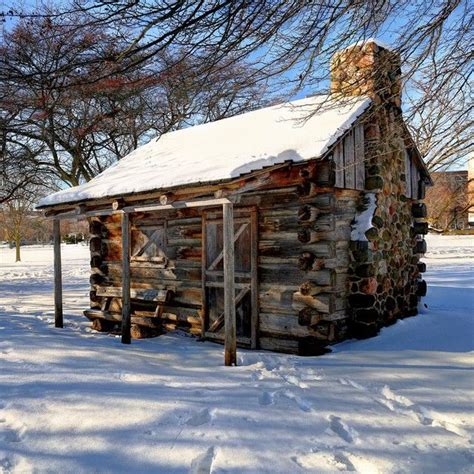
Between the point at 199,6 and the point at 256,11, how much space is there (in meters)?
0.68

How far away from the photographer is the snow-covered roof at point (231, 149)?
6.21 m

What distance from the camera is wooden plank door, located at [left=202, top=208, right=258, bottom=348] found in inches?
299

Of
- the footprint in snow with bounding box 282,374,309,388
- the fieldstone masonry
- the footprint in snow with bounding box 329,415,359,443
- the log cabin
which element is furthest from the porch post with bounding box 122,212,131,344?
the footprint in snow with bounding box 329,415,359,443

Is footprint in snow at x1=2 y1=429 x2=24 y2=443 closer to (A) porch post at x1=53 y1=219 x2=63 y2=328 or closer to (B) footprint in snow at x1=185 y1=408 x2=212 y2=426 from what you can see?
(B) footprint in snow at x1=185 y1=408 x2=212 y2=426

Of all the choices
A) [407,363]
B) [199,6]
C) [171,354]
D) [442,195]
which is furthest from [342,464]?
[442,195]

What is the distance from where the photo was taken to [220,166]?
6328 mm

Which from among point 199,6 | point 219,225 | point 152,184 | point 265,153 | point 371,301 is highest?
point 199,6

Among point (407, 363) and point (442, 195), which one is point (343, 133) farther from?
point (442, 195)

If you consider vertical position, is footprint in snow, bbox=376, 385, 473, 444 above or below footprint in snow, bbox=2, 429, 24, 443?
below

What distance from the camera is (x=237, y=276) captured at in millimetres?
7852

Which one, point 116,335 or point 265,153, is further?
point 116,335

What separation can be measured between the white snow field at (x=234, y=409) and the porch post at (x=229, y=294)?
252mm

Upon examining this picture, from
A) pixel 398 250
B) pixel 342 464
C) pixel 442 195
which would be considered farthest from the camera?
pixel 442 195

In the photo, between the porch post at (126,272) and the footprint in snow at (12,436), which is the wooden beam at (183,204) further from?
the footprint in snow at (12,436)
